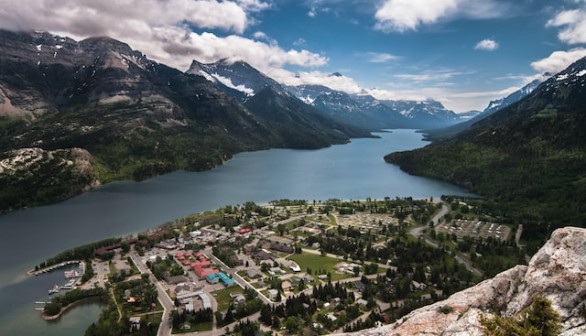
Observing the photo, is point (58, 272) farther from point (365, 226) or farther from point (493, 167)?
point (493, 167)

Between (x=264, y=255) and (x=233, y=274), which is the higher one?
(x=264, y=255)

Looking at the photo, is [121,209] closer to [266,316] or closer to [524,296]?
[266,316]

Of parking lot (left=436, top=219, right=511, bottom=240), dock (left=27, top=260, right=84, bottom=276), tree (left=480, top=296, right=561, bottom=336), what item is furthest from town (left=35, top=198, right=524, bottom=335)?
tree (left=480, top=296, right=561, bottom=336)

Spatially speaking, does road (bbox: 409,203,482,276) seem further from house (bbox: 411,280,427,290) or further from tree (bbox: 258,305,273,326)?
tree (bbox: 258,305,273,326)

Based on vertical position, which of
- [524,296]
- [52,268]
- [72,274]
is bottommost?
[72,274]

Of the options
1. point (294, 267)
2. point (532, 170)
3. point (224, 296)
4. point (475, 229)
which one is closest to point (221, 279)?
point (224, 296)

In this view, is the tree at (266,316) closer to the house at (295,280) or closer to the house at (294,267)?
the house at (295,280)

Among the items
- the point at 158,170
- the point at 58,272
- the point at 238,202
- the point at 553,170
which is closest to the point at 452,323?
the point at 58,272
